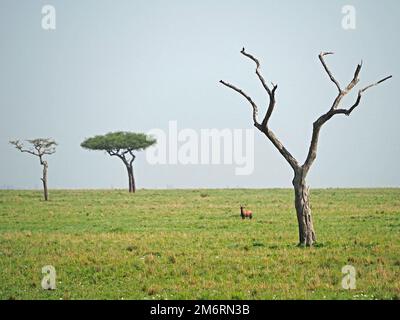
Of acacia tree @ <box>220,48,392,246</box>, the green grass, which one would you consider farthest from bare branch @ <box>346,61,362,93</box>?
the green grass

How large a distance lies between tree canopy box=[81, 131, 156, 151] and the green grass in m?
53.6

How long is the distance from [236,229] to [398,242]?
7.62 m

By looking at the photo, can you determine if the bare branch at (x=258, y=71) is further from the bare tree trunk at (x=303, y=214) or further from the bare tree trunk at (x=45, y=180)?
the bare tree trunk at (x=45, y=180)

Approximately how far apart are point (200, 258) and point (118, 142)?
Result: 67220 millimetres

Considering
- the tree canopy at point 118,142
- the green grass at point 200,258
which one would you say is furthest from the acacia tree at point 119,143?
the green grass at point 200,258

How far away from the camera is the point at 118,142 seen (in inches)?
3290

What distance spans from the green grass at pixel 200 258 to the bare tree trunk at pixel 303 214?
1.76 feet

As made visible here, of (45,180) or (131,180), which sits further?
(131,180)

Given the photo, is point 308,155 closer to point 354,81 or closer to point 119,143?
point 354,81

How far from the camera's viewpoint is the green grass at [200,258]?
13.7 metres

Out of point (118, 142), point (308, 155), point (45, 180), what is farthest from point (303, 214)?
point (118, 142)

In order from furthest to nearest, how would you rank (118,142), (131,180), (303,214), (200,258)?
1. (118,142)
2. (131,180)
3. (303,214)
4. (200,258)

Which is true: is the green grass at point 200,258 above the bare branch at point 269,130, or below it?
below
